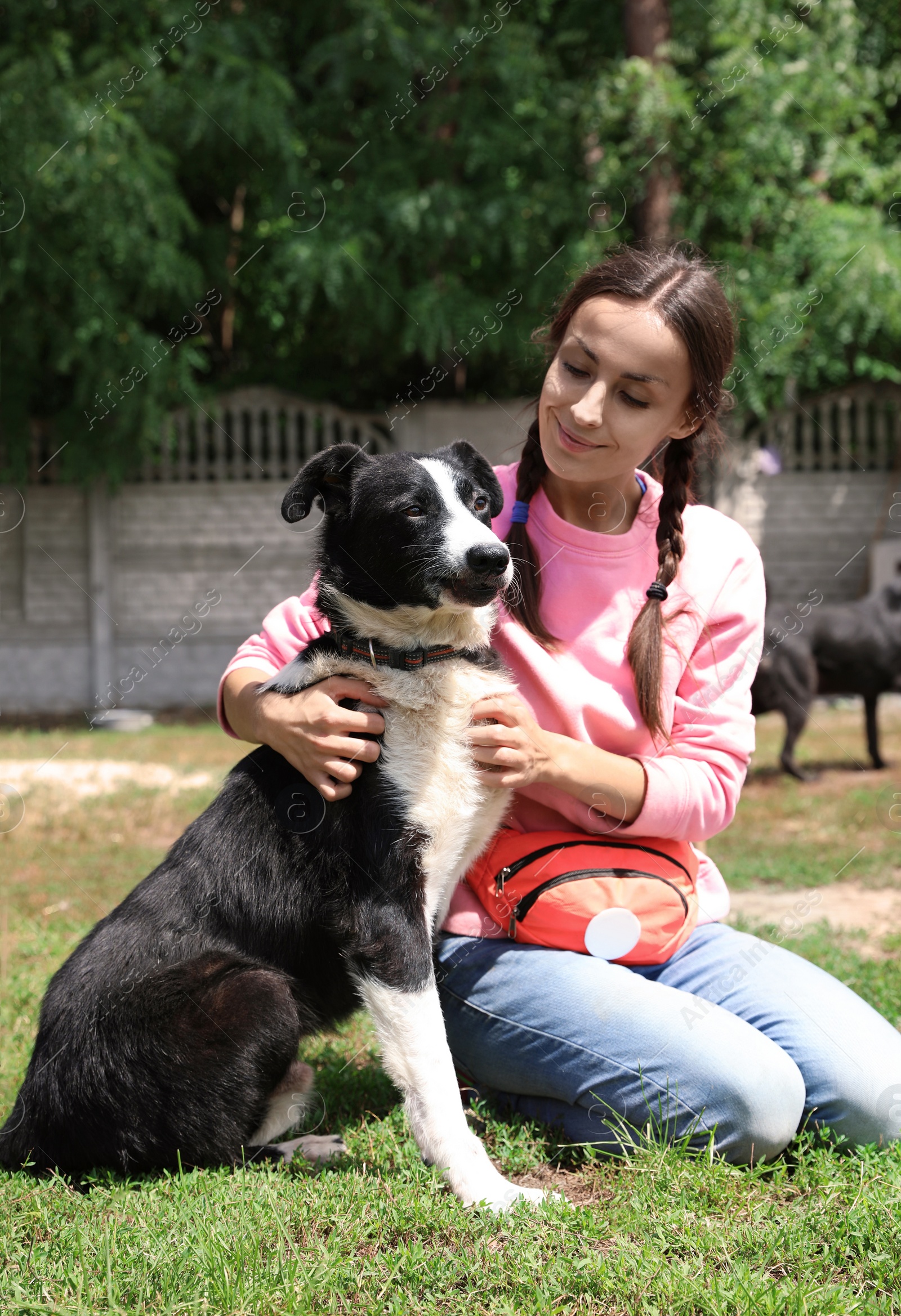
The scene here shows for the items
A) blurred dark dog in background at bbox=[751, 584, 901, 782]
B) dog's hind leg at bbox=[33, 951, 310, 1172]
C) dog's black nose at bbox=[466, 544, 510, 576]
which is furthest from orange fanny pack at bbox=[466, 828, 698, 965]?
blurred dark dog in background at bbox=[751, 584, 901, 782]

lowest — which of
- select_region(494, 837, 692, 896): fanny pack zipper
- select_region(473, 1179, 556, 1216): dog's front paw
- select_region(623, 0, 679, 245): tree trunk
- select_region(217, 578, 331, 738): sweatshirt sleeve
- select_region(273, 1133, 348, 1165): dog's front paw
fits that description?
select_region(273, 1133, 348, 1165): dog's front paw

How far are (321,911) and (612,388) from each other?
1268 mm

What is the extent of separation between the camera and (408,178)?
393 inches

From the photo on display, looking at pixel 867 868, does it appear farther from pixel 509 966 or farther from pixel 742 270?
pixel 742 270

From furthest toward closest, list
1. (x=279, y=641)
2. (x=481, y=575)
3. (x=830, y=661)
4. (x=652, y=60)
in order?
(x=652, y=60)
(x=830, y=661)
(x=279, y=641)
(x=481, y=575)

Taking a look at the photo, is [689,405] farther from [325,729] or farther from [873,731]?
[873,731]

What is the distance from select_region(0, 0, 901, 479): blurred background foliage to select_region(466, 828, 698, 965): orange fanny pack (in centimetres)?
801

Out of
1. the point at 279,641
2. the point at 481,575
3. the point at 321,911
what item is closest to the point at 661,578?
the point at 481,575

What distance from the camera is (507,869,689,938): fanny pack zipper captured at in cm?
231

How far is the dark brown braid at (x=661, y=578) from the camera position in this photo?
2361 mm

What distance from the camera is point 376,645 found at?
227 centimetres

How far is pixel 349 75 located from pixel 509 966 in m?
9.81

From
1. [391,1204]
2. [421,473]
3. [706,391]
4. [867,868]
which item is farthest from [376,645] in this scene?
[867,868]

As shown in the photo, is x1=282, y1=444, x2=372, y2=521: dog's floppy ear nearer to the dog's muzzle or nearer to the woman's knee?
the dog's muzzle
